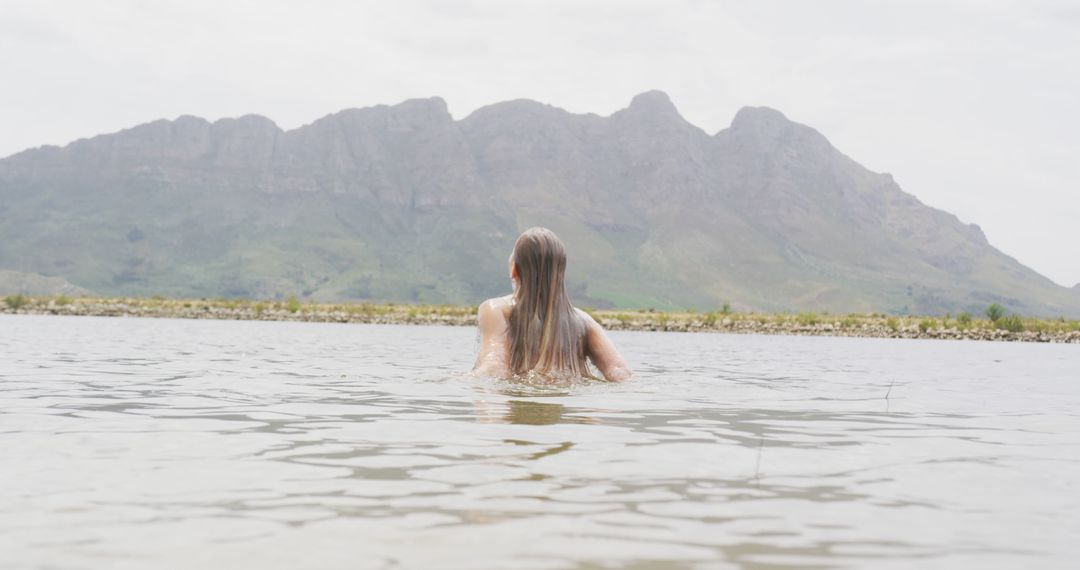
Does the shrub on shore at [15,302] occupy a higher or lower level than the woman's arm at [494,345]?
lower

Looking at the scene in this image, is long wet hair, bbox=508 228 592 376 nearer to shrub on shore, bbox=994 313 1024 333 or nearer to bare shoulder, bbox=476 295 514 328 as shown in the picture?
bare shoulder, bbox=476 295 514 328

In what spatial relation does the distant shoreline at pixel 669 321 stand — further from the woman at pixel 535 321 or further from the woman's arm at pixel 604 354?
the woman at pixel 535 321

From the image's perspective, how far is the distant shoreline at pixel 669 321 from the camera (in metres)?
41.7

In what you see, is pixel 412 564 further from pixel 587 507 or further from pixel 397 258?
pixel 397 258

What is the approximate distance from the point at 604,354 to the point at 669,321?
39804mm

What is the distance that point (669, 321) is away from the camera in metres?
48.4

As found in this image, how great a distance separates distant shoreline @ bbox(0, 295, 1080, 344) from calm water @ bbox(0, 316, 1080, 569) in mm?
35411

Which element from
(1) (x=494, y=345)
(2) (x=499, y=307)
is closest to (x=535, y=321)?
(2) (x=499, y=307)

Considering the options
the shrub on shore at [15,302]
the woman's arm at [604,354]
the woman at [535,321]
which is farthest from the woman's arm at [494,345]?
the shrub on shore at [15,302]

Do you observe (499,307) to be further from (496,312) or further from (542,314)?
(542,314)

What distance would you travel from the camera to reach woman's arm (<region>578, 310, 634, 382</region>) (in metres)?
8.89

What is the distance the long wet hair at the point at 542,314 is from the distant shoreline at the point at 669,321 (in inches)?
1413

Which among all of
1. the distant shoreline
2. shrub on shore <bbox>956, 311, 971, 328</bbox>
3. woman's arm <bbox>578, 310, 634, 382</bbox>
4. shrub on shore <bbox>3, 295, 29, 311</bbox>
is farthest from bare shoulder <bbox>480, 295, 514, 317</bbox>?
shrub on shore <bbox>3, 295, 29, 311</bbox>

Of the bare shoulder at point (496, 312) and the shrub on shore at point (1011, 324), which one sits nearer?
the bare shoulder at point (496, 312)
